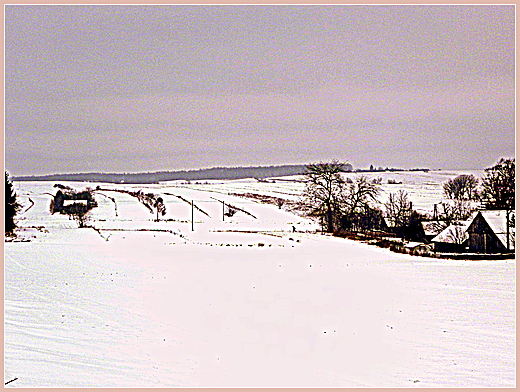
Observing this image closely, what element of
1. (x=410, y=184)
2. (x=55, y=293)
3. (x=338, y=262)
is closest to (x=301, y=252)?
(x=338, y=262)

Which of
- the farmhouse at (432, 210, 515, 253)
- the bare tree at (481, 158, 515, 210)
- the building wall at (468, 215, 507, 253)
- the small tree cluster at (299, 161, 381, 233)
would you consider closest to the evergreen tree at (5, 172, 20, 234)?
the small tree cluster at (299, 161, 381, 233)

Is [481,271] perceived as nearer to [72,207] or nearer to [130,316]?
→ [130,316]

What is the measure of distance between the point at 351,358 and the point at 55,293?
7.41 metres

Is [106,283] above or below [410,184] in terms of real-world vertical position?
below

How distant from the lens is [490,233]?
23875mm

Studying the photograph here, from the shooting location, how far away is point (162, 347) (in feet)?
27.9

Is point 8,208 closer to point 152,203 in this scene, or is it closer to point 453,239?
point 152,203

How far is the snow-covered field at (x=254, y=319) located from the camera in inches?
292

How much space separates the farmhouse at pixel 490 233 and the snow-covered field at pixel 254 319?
3.27 metres

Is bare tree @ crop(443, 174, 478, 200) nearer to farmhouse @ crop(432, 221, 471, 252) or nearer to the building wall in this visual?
farmhouse @ crop(432, 221, 471, 252)

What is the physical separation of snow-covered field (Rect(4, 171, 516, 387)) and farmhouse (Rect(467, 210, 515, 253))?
327 centimetres

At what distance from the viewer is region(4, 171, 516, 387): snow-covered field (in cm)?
741

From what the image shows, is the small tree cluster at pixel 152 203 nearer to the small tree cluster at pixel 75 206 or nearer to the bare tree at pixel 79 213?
the small tree cluster at pixel 75 206

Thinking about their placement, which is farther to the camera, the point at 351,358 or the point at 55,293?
the point at 55,293
